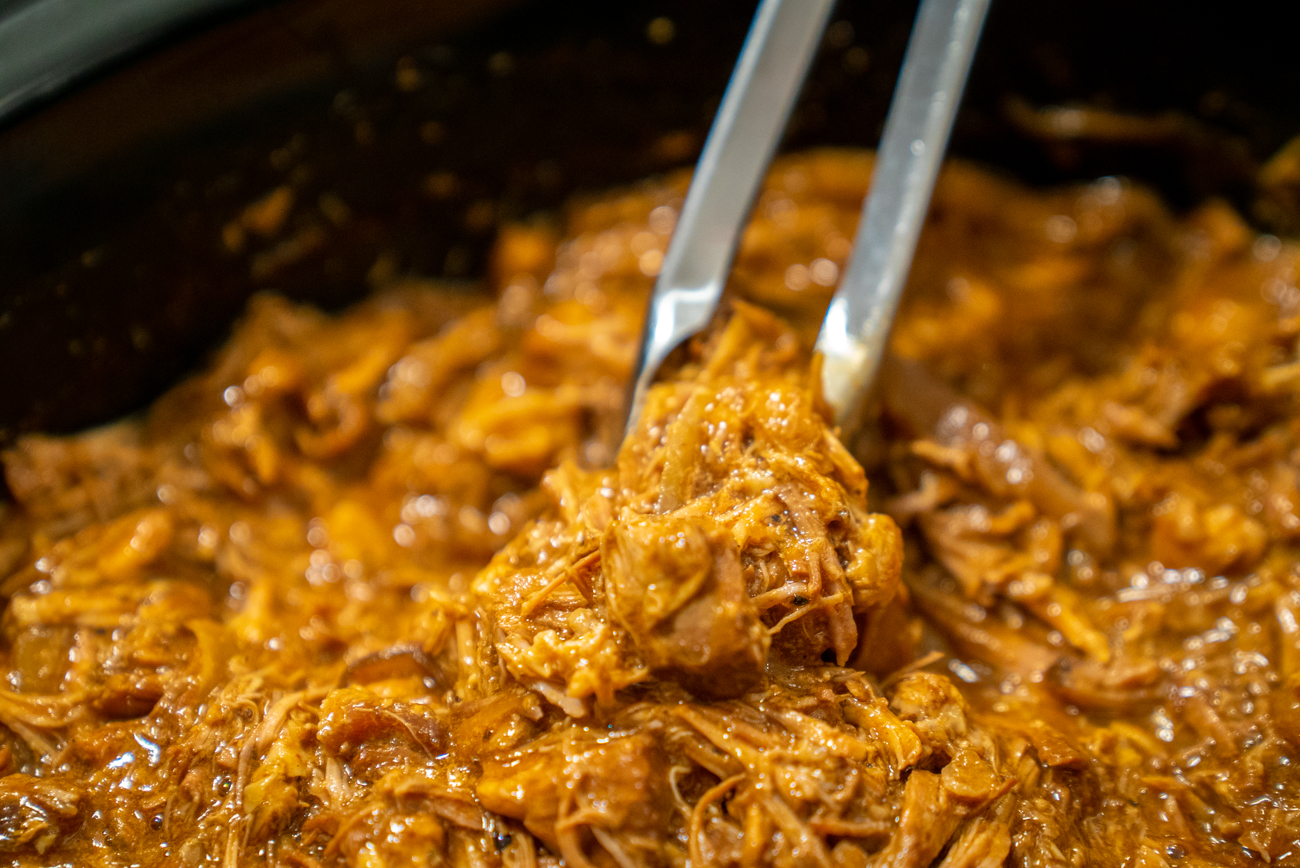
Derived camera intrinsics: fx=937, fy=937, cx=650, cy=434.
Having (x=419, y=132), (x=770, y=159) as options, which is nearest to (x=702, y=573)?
(x=770, y=159)

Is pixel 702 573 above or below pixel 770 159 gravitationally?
below

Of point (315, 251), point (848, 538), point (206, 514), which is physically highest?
point (848, 538)

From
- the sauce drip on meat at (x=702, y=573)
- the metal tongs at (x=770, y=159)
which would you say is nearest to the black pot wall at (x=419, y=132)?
the sauce drip on meat at (x=702, y=573)

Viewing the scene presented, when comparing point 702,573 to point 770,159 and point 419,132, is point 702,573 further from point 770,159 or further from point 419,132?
point 419,132

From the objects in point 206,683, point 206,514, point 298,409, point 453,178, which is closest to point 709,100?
point 453,178

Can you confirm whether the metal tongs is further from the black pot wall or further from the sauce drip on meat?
the black pot wall

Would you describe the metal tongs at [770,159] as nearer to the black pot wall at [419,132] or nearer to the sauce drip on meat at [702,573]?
the sauce drip on meat at [702,573]

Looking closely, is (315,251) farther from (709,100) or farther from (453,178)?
(709,100)

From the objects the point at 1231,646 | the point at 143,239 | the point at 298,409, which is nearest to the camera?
the point at 1231,646
